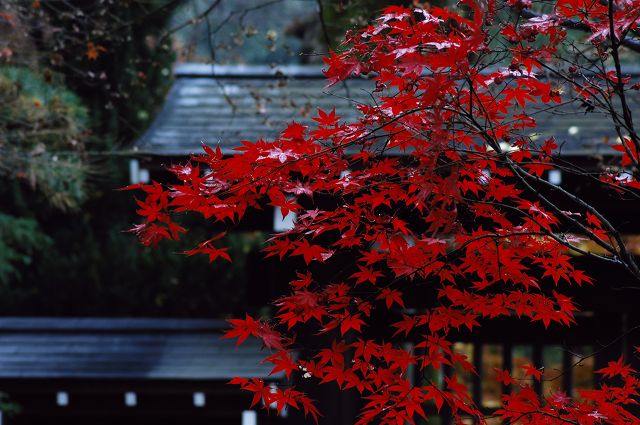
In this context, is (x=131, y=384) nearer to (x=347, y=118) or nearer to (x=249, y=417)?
(x=249, y=417)

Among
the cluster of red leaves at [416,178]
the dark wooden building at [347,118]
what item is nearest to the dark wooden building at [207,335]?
the dark wooden building at [347,118]

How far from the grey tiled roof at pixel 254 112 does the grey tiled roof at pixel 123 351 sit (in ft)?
7.75

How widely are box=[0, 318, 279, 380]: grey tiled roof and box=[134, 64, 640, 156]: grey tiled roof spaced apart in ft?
7.75

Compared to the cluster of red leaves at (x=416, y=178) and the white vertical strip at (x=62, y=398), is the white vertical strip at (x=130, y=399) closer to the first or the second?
the white vertical strip at (x=62, y=398)

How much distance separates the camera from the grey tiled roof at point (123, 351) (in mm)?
7305

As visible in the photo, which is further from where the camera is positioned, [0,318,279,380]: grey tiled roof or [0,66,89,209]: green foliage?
[0,318,279,380]: grey tiled roof

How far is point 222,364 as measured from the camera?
24.5 ft

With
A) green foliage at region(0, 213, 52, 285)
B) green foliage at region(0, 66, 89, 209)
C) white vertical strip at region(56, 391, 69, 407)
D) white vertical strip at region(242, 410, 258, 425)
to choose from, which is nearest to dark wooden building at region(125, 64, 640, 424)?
green foliage at region(0, 66, 89, 209)

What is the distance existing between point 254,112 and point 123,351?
3039 mm

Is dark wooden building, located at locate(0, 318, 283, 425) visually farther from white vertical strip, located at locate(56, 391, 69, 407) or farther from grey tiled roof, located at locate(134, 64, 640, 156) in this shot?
grey tiled roof, located at locate(134, 64, 640, 156)

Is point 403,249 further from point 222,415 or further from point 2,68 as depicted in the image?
point 2,68

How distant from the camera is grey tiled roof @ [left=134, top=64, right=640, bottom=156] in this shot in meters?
5.38

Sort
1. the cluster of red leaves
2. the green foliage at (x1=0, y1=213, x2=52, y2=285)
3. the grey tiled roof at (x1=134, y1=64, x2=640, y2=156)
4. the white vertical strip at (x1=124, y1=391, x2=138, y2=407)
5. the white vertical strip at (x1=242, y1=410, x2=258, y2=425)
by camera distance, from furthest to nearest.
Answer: the green foliage at (x1=0, y1=213, x2=52, y2=285)
the white vertical strip at (x1=124, y1=391, x2=138, y2=407)
the white vertical strip at (x1=242, y1=410, x2=258, y2=425)
the grey tiled roof at (x1=134, y1=64, x2=640, y2=156)
the cluster of red leaves

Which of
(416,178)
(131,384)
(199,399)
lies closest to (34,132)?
(131,384)
